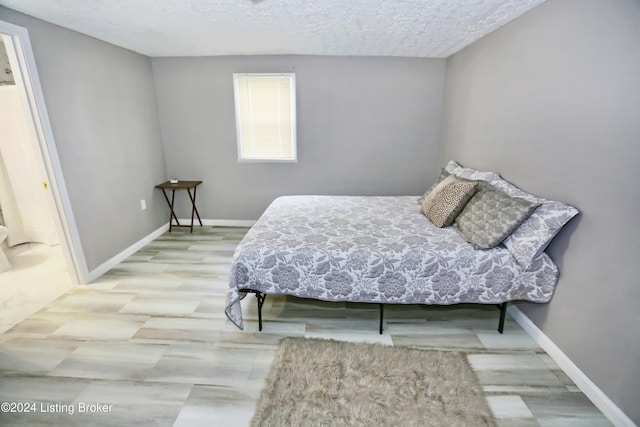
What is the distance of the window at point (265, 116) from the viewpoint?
146 inches

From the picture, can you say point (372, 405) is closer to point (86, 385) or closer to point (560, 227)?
point (560, 227)

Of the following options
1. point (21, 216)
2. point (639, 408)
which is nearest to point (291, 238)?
point (639, 408)

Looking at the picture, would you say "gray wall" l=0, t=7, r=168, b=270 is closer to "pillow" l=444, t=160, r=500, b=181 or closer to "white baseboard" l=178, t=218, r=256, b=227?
"white baseboard" l=178, t=218, r=256, b=227

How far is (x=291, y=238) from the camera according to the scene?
84.2 inches

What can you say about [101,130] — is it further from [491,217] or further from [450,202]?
[491,217]

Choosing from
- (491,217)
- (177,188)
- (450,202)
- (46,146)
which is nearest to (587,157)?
(491,217)

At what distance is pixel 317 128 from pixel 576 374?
10.8 feet

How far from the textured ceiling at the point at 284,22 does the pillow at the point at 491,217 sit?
134cm

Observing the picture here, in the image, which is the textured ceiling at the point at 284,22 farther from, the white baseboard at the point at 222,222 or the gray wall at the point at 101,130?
the white baseboard at the point at 222,222

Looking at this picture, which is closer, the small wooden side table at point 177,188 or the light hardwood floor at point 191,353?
the light hardwood floor at point 191,353

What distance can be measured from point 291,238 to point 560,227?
168 cm

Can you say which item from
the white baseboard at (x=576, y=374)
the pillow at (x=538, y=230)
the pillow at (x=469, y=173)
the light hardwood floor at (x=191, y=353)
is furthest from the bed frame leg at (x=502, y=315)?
the pillow at (x=469, y=173)

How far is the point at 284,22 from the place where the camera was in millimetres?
2434

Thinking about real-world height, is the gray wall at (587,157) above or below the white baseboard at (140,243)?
above
